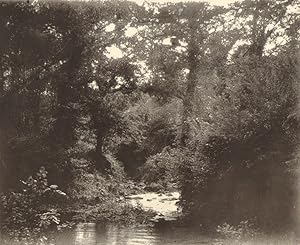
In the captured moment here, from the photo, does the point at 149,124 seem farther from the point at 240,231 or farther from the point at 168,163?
the point at 240,231

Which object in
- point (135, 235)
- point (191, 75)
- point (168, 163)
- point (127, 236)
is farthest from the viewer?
point (191, 75)

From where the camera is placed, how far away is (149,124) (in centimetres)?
2373

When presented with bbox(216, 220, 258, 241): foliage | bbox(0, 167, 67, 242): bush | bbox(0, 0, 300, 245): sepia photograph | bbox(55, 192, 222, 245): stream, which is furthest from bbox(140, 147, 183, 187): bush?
bbox(0, 167, 67, 242): bush

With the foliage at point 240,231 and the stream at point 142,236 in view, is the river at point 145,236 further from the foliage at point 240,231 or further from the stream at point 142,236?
the foliage at point 240,231

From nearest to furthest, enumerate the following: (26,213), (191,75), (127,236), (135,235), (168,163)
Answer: (26,213)
(127,236)
(135,235)
(168,163)
(191,75)

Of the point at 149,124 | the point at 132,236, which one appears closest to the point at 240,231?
the point at 132,236

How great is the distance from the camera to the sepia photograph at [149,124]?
42.7 ft

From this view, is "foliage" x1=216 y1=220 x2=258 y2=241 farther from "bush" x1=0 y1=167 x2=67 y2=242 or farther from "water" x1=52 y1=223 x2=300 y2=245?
"bush" x1=0 y1=167 x2=67 y2=242

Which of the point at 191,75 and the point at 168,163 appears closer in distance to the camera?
the point at 168,163

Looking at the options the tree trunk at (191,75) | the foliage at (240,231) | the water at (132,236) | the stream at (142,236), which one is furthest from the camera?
the tree trunk at (191,75)

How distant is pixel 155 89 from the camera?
2453 cm

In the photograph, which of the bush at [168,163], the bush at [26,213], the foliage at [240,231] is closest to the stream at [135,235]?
the foliage at [240,231]

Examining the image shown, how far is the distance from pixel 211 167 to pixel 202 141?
0.89 m

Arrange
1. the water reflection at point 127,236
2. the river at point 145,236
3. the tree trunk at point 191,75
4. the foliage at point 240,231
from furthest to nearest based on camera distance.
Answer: the tree trunk at point 191,75, the water reflection at point 127,236, the river at point 145,236, the foliage at point 240,231
